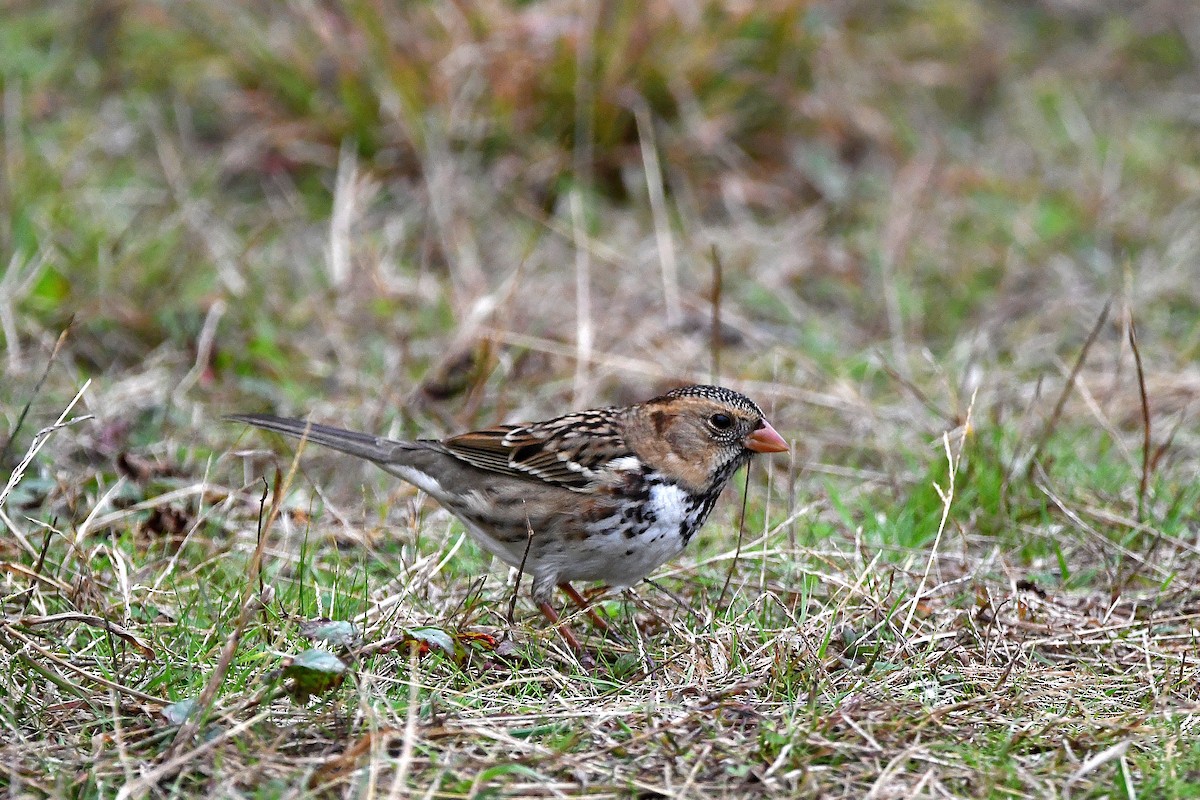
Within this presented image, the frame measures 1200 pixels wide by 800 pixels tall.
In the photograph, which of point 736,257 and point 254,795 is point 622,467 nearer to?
point 254,795

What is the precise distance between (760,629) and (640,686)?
0.46 metres

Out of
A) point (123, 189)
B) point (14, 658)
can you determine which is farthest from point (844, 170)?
point (14, 658)

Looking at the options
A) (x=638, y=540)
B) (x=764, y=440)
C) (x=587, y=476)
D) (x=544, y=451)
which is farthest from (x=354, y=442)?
(x=764, y=440)

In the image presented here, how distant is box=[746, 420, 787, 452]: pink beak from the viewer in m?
4.76

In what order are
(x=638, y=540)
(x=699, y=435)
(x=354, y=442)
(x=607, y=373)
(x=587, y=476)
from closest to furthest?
(x=638, y=540), (x=587, y=476), (x=699, y=435), (x=354, y=442), (x=607, y=373)

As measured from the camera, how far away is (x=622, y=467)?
4.62m

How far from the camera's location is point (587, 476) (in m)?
4.64

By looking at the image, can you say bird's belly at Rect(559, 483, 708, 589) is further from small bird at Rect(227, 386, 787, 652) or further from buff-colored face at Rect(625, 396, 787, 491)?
buff-colored face at Rect(625, 396, 787, 491)

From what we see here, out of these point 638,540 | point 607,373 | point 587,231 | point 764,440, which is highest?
point 764,440

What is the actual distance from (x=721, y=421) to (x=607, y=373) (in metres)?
1.96

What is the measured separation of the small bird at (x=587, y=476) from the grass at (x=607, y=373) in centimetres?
20

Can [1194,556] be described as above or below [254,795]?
below

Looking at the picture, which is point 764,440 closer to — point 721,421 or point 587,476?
point 721,421

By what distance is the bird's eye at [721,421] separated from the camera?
475 cm
